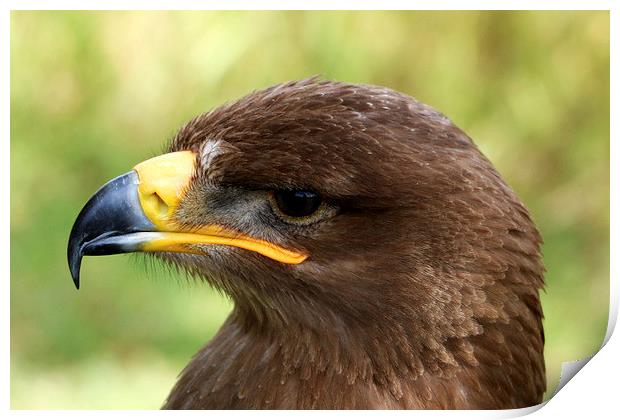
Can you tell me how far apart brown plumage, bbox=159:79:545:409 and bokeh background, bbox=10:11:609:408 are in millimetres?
218

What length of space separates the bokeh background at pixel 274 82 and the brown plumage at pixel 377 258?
0.22 meters

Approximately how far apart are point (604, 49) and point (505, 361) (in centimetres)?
73

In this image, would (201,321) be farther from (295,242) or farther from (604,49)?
(604,49)

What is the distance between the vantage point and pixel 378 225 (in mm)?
2070

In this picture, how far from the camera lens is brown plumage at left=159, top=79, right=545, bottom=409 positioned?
204cm

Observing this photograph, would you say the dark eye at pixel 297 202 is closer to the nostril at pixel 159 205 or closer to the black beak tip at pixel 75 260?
the nostril at pixel 159 205

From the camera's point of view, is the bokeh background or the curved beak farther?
the bokeh background

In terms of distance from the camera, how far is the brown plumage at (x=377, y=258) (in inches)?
80.4

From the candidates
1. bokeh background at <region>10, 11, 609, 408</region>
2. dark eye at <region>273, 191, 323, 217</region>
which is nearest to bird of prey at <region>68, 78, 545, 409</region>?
dark eye at <region>273, 191, 323, 217</region>

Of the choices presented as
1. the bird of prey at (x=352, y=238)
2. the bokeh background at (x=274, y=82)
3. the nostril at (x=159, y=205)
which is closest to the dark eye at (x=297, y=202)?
the bird of prey at (x=352, y=238)

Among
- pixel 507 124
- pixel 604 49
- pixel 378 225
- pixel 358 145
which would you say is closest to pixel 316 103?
pixel 358 145

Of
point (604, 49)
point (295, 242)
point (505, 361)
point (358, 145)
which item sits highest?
point (604, 49)

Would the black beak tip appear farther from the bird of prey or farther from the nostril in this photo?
the nostril

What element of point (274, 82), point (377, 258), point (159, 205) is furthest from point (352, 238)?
point (274, 82)
